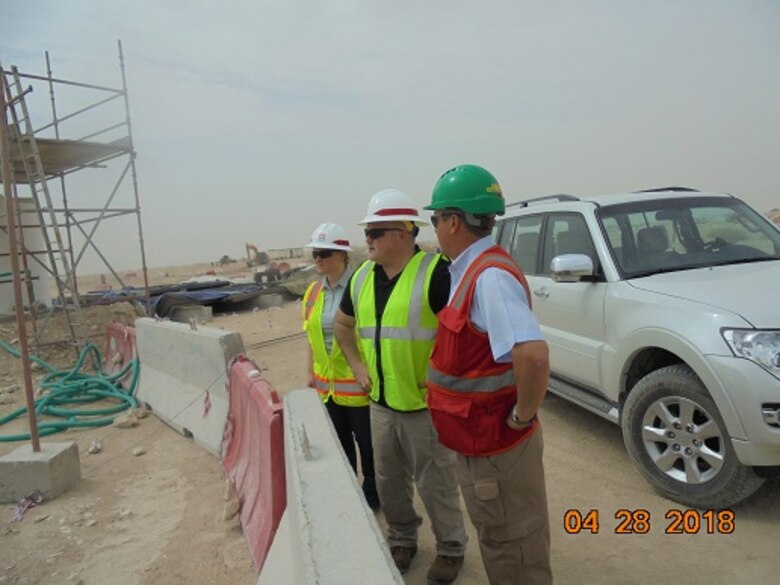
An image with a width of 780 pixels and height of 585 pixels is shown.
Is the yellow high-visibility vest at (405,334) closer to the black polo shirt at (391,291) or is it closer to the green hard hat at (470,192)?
the black polo shirt at (391,291)

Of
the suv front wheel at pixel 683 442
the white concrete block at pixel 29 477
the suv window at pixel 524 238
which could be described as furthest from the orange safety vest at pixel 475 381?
the white concrete block at pixel 29 477

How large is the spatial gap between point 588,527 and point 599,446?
126 cm

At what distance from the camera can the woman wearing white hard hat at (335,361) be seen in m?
3.71

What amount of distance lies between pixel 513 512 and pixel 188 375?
4421 millimetres

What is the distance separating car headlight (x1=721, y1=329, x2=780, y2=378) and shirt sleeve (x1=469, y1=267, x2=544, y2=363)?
175 cm

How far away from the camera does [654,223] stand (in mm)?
4582

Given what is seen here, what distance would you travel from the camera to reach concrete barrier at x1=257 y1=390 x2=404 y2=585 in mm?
1433

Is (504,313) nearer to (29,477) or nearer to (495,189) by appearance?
(495,189)

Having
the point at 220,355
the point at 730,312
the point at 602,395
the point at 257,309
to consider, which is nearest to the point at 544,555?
the point at 730,312

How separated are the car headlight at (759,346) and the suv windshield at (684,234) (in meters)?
1.08

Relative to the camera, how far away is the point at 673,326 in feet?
11.6

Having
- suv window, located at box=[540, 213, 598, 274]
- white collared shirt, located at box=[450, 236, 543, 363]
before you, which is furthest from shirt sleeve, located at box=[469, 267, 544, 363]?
suv window, located at box=[540, 213, 598, 274]

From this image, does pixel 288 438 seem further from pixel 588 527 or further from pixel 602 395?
pixel 602 395

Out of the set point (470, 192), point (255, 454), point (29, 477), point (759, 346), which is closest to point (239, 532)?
point (255, 454)
